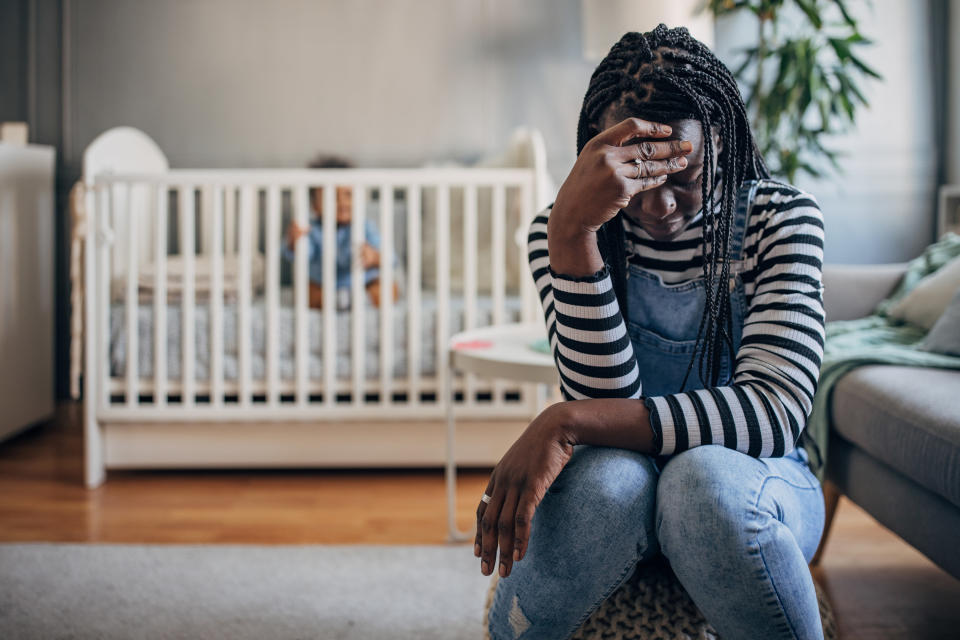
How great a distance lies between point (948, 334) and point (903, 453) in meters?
0.41

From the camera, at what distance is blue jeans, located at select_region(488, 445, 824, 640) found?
2.13 feet

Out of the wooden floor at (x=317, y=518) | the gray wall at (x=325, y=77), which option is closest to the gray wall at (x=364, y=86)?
the gray wall at (x=325, y=77)

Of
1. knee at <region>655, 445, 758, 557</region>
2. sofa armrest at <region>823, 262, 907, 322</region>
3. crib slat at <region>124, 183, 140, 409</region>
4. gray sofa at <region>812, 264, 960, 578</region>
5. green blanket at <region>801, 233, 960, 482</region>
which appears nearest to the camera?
knee at <region>655, 445, 758, 557</region>

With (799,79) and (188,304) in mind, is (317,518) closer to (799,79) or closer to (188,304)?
(188,304)

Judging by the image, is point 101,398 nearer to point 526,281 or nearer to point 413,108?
point 526,281

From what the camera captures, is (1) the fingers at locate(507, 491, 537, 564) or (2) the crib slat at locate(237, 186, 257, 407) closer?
(1) the fingers at locate(507, 491, 537, 564)

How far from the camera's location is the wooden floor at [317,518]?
1.37 m

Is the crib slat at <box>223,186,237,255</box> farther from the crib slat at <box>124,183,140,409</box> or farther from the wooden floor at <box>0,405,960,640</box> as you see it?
the wooden floor at <box>0,405,960,640</box>

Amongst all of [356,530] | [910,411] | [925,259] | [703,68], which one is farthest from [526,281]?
[703,68]

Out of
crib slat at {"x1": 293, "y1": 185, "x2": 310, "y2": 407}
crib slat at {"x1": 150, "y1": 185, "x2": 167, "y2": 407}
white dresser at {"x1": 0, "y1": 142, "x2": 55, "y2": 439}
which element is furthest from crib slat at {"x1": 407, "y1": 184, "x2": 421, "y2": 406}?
white dresser at {"x1": 0, "y1": 142, "x2": 55, "y2": 439}

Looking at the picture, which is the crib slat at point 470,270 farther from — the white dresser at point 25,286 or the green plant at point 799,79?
the white dresser at point 25,286

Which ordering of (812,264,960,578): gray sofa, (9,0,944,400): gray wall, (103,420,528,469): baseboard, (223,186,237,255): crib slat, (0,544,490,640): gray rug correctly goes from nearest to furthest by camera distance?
1. (812,264,960,578): gray sofa
2. (0,544,490,640): gray rug
3. (103,420,528,469): baseboard
4. (223,186,237,255): crib slat
5. (9,0,944,400): gray wall

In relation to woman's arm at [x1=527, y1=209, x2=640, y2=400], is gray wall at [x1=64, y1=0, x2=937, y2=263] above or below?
above

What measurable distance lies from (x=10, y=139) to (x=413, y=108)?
1428 millimetres
